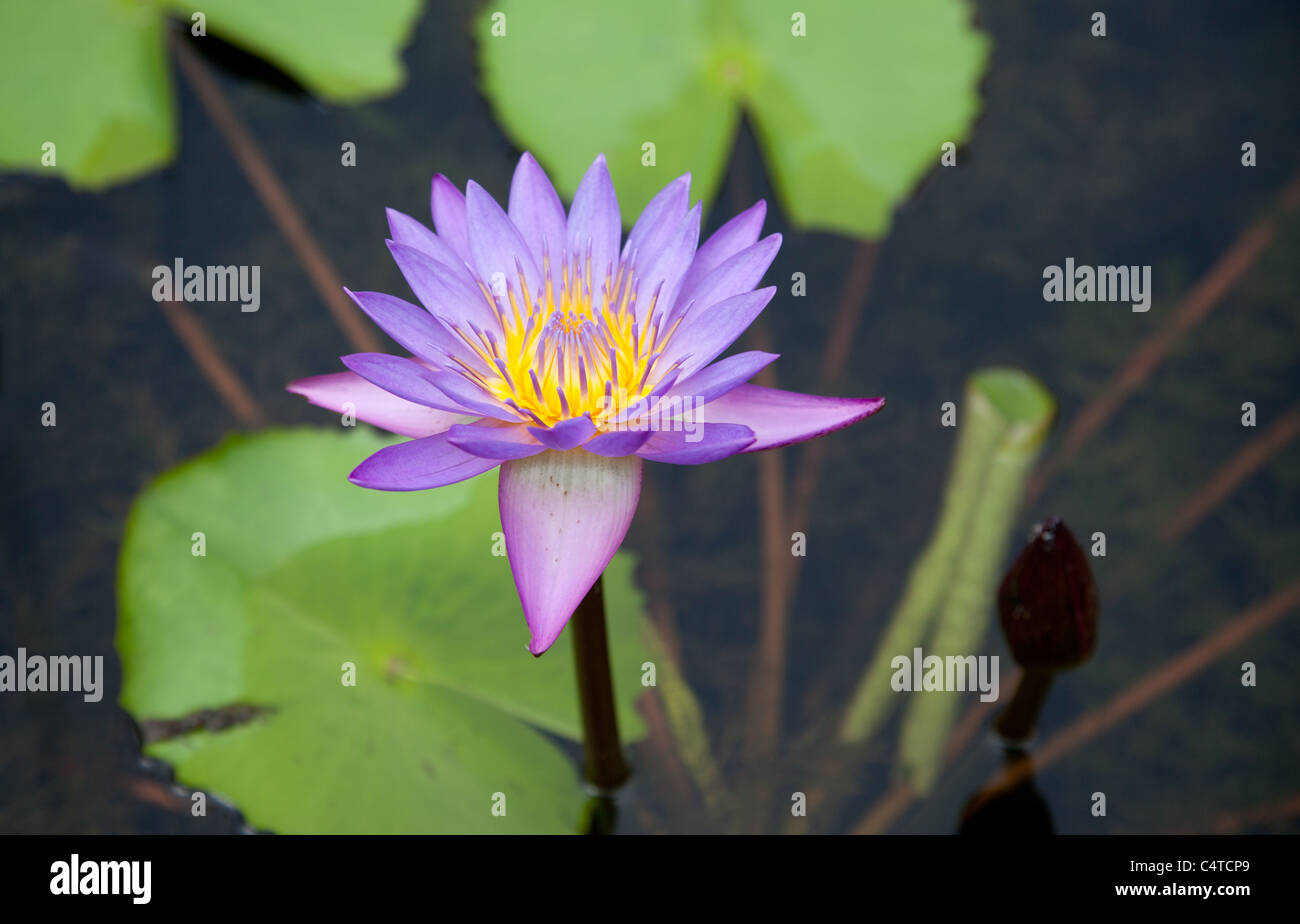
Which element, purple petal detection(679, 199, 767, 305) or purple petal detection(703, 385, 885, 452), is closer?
purple petal detection(703, 385, 885, 452)

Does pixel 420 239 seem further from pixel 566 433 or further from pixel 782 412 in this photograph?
pixel 782 412

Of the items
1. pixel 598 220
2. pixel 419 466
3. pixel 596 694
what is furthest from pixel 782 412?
pixel 596 694

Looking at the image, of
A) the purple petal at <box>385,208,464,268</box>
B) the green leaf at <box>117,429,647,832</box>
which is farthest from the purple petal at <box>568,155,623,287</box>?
the green leaf at <box>117,429,647,832</box>

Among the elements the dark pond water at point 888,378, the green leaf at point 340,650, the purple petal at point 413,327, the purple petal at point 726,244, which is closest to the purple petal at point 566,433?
the purple petal at point 413,327

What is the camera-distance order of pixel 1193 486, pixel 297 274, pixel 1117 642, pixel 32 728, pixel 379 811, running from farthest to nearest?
pixel 297 274
pixel 1193 486
pixel 1117 642
pixel 32 728
pixel 379 811

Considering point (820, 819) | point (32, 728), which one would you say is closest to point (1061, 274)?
point (820, 819)

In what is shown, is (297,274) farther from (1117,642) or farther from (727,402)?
(1117,642)

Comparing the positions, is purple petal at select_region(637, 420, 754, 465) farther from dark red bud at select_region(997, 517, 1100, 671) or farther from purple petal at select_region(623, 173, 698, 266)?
dark red bud at select_region(997, 517, 1100, 671)
